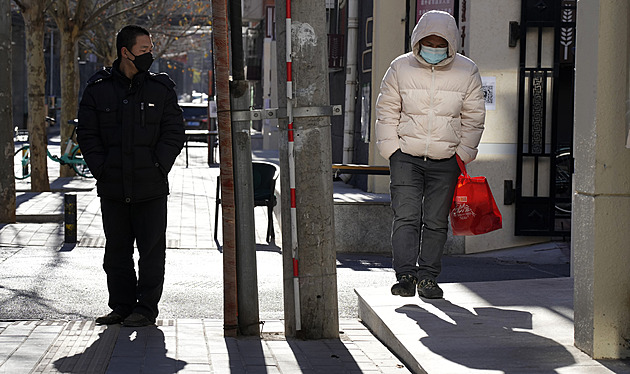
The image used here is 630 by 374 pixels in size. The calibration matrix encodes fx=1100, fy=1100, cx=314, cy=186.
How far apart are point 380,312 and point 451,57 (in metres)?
1.61

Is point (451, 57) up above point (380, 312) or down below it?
above

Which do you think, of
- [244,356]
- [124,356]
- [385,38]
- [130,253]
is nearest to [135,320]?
[130,253]

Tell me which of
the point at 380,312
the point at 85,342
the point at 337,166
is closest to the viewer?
the point at 85,342

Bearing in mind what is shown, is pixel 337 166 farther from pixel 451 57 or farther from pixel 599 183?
pixel 599 183

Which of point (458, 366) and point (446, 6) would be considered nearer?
point (458, 366)

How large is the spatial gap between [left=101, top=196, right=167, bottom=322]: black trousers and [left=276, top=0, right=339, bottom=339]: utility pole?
0.86 m

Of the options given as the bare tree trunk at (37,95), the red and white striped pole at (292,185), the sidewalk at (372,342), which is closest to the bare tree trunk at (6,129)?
the bare tree trunk at (37,95)

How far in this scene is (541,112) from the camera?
1146cm

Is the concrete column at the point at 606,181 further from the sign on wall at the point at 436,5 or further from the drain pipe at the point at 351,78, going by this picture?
the drain pipe at the point at 351,78

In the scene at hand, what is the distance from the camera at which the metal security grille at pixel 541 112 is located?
11289mm

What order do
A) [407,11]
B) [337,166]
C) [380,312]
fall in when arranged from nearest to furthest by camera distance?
1. [380,312]
2. [337,166]
3. [407,11]

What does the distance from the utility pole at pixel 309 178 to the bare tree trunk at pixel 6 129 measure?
24.5 feet

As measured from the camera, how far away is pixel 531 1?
1127cm

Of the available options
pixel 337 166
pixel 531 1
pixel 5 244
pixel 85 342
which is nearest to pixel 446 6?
pixel 531 1
